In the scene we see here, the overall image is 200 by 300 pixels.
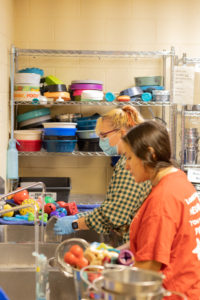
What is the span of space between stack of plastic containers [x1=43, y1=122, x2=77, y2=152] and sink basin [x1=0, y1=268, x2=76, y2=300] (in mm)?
1806

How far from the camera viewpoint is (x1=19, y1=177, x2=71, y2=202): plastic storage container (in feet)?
10.9

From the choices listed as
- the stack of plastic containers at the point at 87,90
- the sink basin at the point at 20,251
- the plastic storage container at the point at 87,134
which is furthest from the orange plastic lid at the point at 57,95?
the sink basin at the point at 20,251

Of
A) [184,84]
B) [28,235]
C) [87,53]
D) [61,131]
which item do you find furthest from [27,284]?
[184,84]

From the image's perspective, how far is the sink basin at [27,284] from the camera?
156 cm

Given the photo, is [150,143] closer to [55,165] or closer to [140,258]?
[140,258]

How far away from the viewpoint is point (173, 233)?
124 cm

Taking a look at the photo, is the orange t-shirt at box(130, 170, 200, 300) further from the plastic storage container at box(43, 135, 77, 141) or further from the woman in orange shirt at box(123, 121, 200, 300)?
the plastic storage container at box(43, 135, 77, 141)

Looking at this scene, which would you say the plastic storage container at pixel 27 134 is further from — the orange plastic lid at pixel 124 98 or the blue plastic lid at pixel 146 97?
the blue plastic lid at pixel 146 97

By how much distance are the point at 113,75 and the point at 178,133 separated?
2.48 feet

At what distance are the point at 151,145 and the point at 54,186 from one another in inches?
95.7

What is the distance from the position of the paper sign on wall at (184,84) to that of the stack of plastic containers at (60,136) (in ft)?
3.05

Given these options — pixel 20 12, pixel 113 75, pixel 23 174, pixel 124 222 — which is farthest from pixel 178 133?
pixel 124 222

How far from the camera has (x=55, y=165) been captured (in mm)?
3932

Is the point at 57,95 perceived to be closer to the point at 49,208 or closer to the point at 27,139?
the point at 27,139
